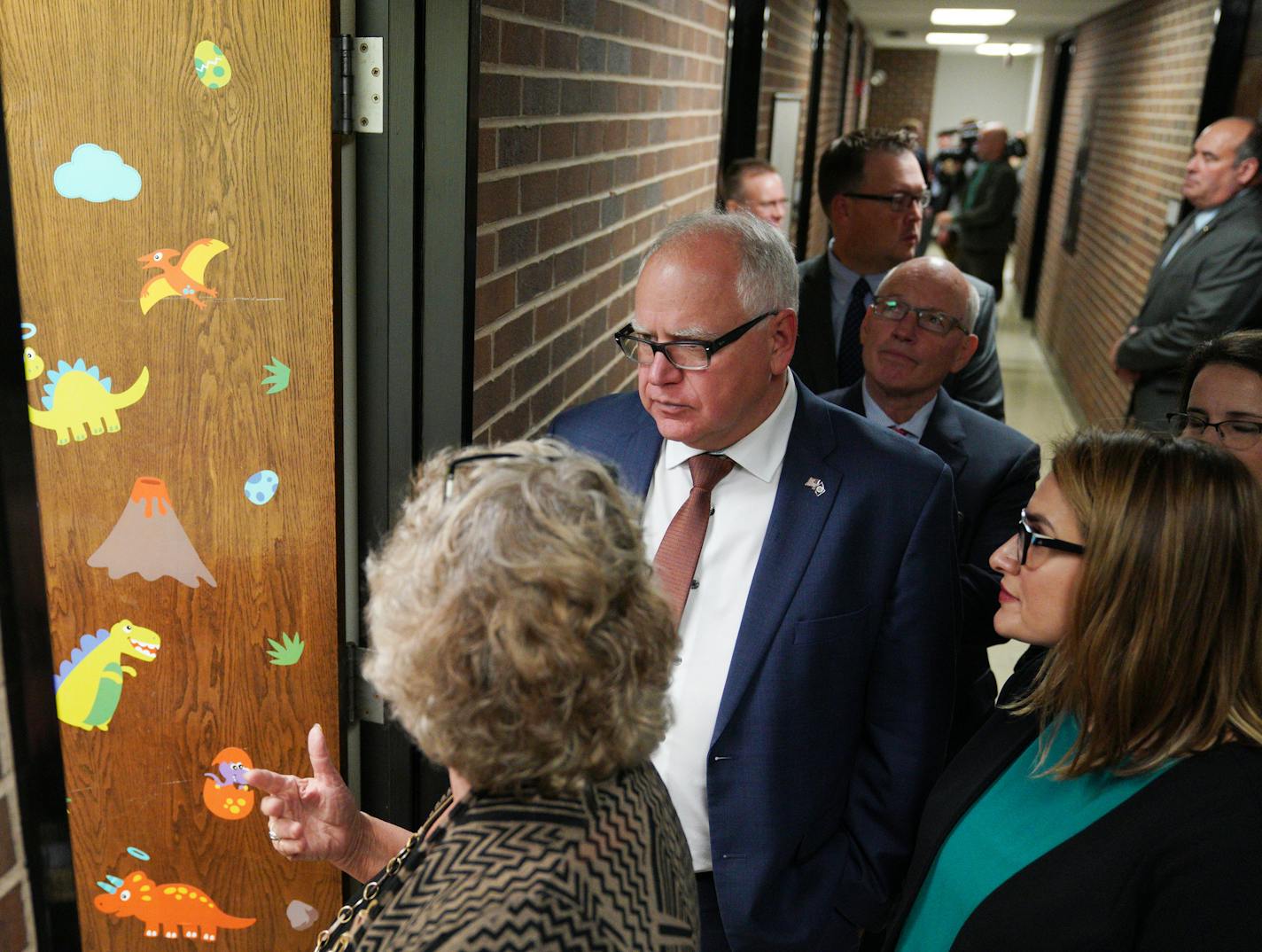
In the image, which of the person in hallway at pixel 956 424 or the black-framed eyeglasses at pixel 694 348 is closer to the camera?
the black-framed eyeglasses at pixel 694 348

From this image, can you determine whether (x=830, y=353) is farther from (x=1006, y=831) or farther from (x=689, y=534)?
(x=1006, y=831)

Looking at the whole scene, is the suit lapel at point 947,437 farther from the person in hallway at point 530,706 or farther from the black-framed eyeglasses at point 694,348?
the person in hallway at point 530,706

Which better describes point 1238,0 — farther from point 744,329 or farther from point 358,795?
point 358,795

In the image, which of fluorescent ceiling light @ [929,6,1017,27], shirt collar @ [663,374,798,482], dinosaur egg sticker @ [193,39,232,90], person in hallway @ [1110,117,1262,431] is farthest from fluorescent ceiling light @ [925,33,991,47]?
dinosaur egg sticker @ [193,39,232,90]

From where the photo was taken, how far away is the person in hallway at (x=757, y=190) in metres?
4.00

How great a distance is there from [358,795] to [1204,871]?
56.7 inches

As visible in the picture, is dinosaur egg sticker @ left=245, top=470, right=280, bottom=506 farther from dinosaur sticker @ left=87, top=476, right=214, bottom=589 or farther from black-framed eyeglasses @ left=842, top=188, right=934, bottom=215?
black-framed eyeglasses @ left=842, top=188, right=934, bottom=215

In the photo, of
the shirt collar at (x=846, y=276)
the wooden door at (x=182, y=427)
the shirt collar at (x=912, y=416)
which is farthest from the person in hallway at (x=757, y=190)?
the wooden door at (x=182, y=427)

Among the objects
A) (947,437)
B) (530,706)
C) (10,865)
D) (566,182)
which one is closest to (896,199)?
(947,437)

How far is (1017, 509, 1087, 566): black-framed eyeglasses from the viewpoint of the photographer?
1433mm

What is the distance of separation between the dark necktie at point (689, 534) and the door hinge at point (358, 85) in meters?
0.76

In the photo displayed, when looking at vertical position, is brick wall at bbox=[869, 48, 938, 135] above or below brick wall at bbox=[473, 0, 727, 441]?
above

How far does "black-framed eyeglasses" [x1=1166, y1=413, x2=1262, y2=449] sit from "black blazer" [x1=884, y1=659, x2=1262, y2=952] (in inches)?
37.9

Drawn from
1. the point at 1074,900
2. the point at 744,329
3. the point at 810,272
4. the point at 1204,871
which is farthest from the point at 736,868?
the point at 810,272
